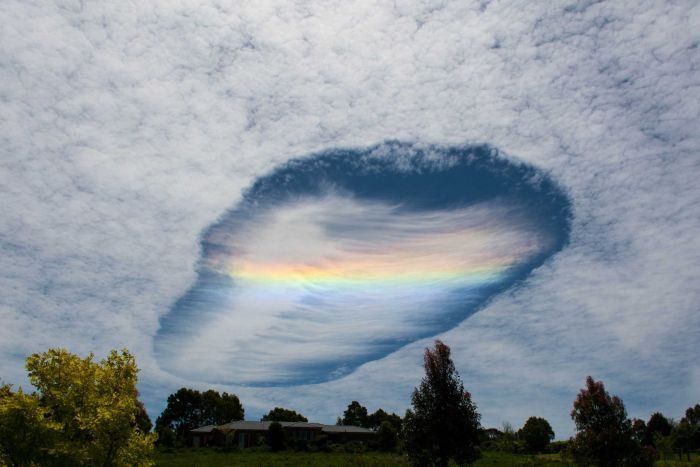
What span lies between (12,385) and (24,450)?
12.0ft

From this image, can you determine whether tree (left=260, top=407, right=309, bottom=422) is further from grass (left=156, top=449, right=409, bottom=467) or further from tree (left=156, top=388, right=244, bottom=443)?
grass (left=156, top=449, right=409, bottom=467)

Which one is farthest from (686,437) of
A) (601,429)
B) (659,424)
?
(601,429)

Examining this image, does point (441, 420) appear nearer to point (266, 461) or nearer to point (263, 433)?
point (266, 461)

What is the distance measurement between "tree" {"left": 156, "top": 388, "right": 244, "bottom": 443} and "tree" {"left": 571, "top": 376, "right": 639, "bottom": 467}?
107m

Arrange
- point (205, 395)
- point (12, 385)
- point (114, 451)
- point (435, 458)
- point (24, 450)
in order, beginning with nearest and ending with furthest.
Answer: point (24, 450) → point (114, 451) → point (12, 385) → point (435, 458) → point (205, 395)

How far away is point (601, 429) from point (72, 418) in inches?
1230

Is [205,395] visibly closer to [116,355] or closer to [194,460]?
[194,460]

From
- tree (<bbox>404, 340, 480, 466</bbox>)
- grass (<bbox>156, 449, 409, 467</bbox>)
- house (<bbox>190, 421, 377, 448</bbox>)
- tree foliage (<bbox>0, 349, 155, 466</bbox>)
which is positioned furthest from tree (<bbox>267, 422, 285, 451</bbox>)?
tree foliage (<bbox>0, 349, 155, 466</bbox>)

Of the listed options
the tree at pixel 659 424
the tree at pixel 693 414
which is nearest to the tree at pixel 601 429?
the tree at pixel 659 424

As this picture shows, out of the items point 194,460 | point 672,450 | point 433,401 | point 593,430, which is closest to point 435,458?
point 433,401

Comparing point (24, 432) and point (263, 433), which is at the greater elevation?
point (24, 432)

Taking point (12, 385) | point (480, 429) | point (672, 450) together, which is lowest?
point (672, 450)

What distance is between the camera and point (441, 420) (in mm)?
30234

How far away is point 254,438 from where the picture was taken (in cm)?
8831
